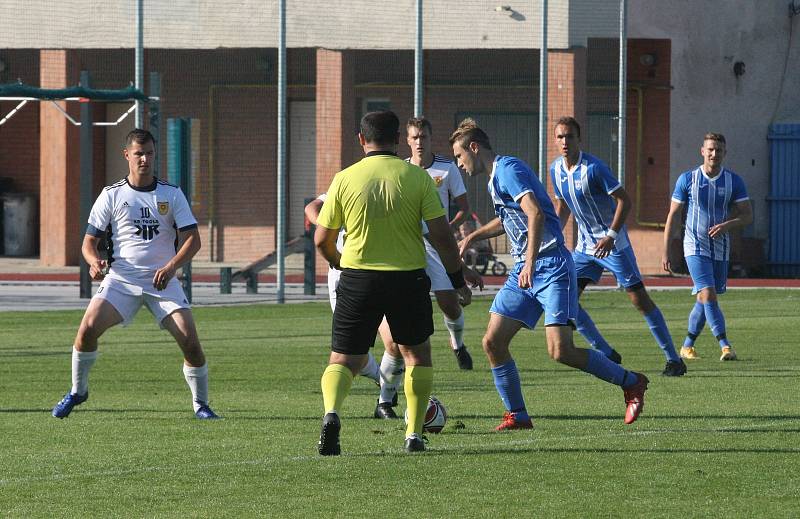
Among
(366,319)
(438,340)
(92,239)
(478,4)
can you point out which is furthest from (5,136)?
(366,319)

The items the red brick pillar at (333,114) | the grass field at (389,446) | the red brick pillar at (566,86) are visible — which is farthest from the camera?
the red brick pillar at (333,114)

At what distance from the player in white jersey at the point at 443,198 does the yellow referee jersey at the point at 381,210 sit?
2.25 meters

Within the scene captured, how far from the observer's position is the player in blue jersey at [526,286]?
10.1 meters

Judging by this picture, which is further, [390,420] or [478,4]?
[478,4]

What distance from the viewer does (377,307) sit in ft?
29.5

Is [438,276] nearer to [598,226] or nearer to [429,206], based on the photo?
[598,226]

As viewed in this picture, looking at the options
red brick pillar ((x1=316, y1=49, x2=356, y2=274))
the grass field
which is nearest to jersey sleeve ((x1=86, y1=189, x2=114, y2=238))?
the grass field

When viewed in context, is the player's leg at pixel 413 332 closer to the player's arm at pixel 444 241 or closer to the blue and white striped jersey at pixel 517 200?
the player's arm at pixel 444 241

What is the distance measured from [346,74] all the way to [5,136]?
9.61 meters

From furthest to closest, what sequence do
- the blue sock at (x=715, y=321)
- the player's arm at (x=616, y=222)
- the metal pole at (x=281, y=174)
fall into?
1. the metal pole at (x=281, y=174)
2. the blue sock at (x=715, y=321)
3. the player's arm at (x=616, y=222)

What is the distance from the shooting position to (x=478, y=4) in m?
28.3

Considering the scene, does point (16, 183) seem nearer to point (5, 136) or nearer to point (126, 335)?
point (5, 136)

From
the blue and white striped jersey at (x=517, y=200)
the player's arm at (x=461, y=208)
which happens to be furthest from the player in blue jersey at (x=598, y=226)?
the blue and white striped jersey at (x=517, y=200)

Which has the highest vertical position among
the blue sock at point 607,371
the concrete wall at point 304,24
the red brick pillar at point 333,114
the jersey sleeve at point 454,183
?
the concrete wall at point 304,24
